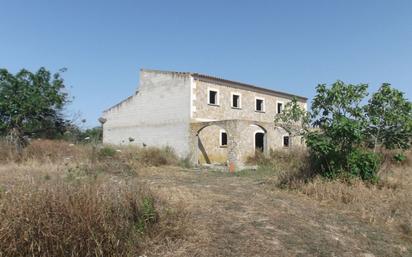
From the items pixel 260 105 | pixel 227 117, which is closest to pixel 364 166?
pixel 227 117

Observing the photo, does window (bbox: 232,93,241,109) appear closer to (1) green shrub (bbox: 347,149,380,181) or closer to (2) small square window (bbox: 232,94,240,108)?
(2) small square window (bbox: 232,94,240,108)

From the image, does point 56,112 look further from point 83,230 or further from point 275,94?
point 83,230

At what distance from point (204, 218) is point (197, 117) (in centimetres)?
1582

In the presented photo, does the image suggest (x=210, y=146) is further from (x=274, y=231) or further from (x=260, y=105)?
(x=274, y=231)

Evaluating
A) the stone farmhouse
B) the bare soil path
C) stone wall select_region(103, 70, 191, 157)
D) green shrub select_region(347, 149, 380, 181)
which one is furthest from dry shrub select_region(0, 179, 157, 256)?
stone wall select_region(103, 70, 191, 157)

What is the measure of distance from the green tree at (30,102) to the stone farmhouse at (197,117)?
3574 millimetres

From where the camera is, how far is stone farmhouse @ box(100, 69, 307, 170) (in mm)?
20047

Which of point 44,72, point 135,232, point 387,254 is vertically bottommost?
point 387,254

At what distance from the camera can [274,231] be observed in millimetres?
5309

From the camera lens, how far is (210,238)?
4.79m

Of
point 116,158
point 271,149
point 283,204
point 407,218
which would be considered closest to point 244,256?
point 283,204

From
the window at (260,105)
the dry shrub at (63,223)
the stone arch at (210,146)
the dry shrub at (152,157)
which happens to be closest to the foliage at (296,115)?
the dry shrub at (63,223)

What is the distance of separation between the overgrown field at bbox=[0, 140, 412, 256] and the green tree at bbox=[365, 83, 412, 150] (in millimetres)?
987

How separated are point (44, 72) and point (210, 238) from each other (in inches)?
925
